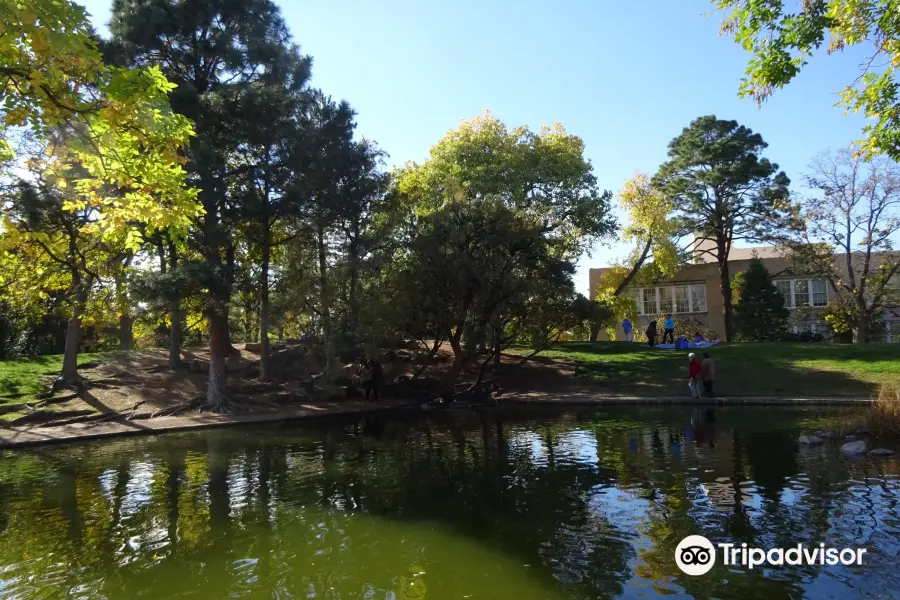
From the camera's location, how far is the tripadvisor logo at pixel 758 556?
6133 mm

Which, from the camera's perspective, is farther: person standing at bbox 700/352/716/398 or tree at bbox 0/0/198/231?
person standing at bbox 700/352/716/398

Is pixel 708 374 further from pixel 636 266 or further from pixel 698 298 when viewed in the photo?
pixel 698 298

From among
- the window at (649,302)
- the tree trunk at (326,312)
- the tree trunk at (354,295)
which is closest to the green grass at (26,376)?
the tree trunk at (326,312)

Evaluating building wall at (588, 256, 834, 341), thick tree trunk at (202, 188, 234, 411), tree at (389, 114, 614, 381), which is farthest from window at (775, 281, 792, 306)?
thick tree trunk at (202, 188, 234, 411)

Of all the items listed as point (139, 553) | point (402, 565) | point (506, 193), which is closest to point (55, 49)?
point (139, 553)

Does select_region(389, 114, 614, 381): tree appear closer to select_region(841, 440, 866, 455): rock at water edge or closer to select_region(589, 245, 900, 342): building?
select_region(841, 440, 866, 455): rock at water edge

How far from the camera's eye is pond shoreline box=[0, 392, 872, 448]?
16.5 m

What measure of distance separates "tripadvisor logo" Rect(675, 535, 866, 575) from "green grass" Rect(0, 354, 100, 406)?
21.3 m

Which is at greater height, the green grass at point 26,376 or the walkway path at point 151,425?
the green grass at point 26,376

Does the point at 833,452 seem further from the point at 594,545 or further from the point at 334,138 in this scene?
the point at 334,138

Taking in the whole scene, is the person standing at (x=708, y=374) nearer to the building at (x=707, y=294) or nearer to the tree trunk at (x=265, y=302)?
the tree trunk at (x=265, y=302)

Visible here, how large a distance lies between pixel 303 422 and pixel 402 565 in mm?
13563

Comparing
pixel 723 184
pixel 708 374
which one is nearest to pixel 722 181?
pixel 723 184

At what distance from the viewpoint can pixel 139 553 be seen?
706cm
